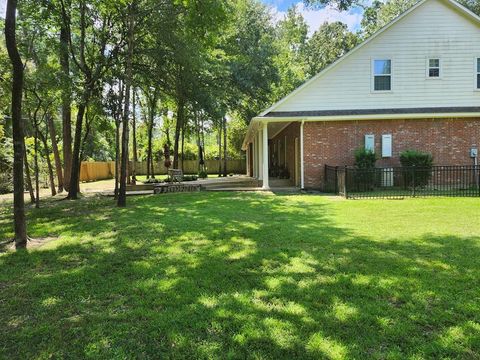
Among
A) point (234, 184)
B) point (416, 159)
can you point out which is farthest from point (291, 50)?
point (416, 159)

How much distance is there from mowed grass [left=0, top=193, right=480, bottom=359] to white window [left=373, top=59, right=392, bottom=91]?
9157 millimetres

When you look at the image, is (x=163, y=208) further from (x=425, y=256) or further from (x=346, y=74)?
(x=346, y=74)

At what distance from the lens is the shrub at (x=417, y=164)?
46.2 ft

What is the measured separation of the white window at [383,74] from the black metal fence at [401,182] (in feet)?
11.8

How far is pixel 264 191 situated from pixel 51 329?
40.3ft

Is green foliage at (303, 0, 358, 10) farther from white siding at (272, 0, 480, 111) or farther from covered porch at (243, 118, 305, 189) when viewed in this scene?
covered porch at (243, 118, 305, 189)

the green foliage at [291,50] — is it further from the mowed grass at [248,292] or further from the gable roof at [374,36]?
the mowed grass at [248,292]

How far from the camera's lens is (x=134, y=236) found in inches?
279

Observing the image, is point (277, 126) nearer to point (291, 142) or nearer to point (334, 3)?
point (291, 142)

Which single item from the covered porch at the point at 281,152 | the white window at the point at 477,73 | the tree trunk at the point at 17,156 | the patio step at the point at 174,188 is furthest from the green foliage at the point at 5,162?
the white window at the point at 477,73

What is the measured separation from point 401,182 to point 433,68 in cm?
491

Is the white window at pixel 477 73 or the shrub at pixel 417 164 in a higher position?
the white window at pixel 477 73

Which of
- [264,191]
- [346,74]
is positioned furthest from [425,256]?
[346,74]

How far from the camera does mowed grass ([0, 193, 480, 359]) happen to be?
319 cm
